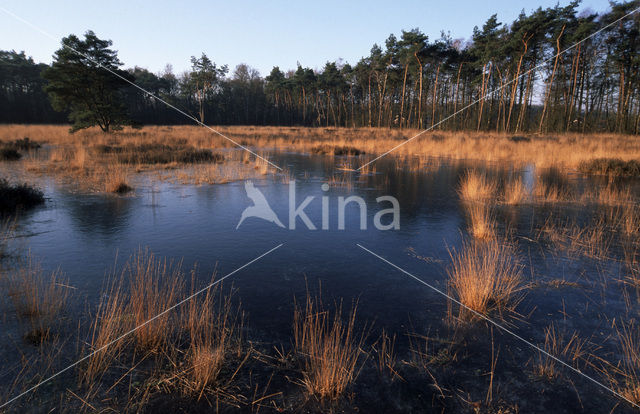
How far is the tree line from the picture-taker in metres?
19.7

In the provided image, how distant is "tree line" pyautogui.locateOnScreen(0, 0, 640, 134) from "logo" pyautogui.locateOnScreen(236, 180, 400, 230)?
12.3 m

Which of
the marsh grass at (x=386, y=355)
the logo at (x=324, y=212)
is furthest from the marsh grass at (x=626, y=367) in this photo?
the logo at (x=324, y=212)

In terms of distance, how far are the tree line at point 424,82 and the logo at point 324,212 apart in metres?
12.3

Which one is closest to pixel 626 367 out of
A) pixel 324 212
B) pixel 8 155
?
pixel 324 212

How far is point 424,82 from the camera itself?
45.5 m

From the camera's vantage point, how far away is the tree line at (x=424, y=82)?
19688 millimetres

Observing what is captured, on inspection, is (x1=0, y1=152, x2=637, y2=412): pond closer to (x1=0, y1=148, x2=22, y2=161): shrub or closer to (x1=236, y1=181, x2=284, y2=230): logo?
(x1=236, y1=181, x2=284, y2=230): logo

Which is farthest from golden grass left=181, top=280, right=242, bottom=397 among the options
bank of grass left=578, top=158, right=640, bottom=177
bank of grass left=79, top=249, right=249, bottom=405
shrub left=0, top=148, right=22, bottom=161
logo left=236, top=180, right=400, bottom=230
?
shrub left=0, top=148, right=22, bottom=161

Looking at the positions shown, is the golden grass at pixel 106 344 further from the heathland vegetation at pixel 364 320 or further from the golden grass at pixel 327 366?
the golden grass at pixel 327 366

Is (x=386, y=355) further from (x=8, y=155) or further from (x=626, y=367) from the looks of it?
(x=8, y=155)

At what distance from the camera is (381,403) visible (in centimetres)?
235

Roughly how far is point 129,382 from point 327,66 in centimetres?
5702

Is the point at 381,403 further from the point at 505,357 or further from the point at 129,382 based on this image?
the point at 129,382

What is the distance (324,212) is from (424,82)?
44.2 metres
